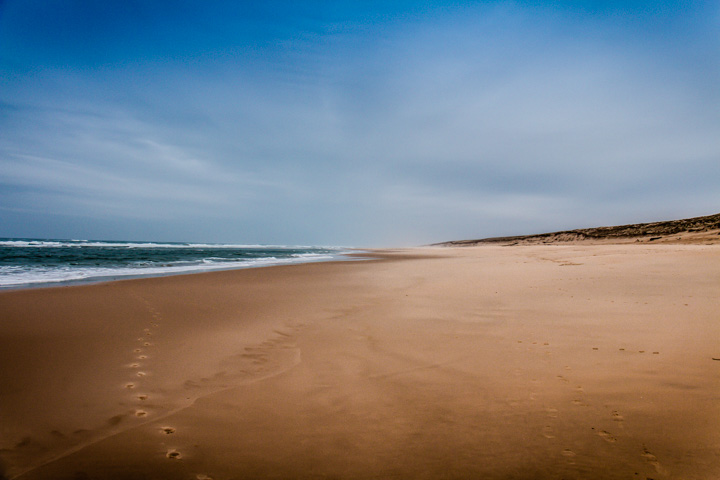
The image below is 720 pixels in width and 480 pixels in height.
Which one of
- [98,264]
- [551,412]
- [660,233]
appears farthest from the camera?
[660,233]

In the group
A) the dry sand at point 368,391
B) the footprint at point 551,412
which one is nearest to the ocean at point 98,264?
the dry sand at point 368,391

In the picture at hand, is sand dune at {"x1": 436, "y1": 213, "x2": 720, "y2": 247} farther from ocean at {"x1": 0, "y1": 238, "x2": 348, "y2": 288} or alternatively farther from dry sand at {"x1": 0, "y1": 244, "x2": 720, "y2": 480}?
ocean at {"x1": 0, "y1": 238, "x2": 348, "y2": 288}

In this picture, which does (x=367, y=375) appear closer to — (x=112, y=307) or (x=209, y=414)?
(x=209, y=414)

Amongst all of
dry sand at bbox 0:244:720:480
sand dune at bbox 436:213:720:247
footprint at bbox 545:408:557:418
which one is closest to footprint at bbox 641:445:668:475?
dry sand at bbox 0:244:720:480

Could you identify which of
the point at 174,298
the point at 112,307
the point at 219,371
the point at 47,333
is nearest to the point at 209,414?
the point at 219,371

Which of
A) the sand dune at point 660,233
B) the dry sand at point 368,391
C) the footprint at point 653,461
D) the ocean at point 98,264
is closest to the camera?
the footprint at point 653,461

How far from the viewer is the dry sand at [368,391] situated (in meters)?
2.31

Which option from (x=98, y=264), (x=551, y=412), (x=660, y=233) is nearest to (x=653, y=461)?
(x=551, y=412)

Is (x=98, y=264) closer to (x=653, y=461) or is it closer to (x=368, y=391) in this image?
(x=368, y=391)

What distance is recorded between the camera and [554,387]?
10.8ft

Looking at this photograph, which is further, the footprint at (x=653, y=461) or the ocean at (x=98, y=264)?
the ocean at (x=98, y=264)

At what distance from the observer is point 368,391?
338 cm

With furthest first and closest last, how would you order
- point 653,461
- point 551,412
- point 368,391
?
point 368,391 < point 551,412 < point 653,461

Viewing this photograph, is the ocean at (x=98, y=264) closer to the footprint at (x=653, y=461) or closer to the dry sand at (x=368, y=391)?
the dry sand at (x=368, y=391)
